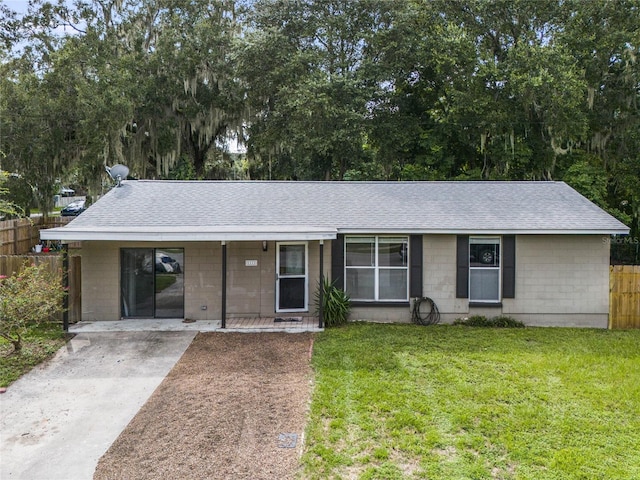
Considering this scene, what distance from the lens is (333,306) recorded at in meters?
9.87

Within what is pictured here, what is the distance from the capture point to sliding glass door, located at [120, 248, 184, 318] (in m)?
10.3

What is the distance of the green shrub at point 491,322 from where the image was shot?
33.1ft

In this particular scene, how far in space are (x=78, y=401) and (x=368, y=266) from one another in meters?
6.38

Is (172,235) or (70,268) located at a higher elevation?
(172,235)

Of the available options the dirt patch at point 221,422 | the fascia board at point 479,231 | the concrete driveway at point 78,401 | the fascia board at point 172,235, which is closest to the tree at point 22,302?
the concrete driveway at point 78,401

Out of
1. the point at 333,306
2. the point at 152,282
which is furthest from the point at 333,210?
the point at 152,282

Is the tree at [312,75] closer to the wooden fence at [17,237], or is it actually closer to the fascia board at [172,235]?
the fascia board at [172,235]

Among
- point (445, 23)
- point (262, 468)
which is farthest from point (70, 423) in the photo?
point (445, 23)

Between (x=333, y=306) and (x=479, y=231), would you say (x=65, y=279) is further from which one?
(x=479, y=231)

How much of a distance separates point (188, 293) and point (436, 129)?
12.4 meters

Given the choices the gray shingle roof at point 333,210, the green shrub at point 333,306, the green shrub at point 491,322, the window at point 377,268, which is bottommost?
the green shrub at point 491,322

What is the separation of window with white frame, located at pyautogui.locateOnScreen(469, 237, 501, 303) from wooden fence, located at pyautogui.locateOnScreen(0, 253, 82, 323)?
28.9 feet

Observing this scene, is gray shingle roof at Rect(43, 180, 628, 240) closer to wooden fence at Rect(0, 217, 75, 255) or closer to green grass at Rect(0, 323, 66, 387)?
green grass at Rect(0, 323, 66, 387)

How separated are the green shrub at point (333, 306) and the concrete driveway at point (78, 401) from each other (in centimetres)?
284
